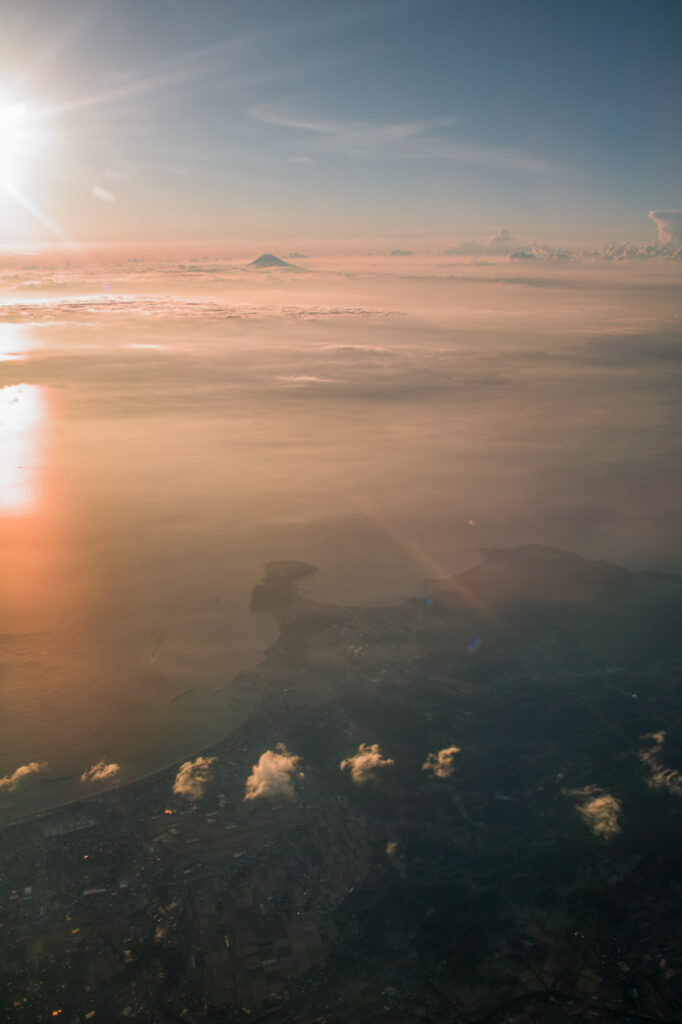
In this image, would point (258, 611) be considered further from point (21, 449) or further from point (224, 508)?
point (21, 449)

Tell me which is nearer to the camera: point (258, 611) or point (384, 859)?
point (384, 859)

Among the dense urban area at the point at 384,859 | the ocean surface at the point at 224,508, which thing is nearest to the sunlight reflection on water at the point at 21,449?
the ocean surface at the point at 224,508

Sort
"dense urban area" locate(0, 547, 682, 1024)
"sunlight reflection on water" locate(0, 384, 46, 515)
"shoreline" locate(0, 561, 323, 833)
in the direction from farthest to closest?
"sunlight reflection on water" locate(0, 384, 46, 515)
"shoreline" locate(0, 561, 323, 833)
"dense urban area" locate(0, 547, 682, 1024)

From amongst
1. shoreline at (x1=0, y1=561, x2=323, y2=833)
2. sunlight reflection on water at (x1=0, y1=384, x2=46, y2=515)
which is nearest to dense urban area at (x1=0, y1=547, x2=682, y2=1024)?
shoreline at (x1=0, y1=561, x2=323, y2=833)

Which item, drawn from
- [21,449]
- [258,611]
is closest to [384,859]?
[258,611]

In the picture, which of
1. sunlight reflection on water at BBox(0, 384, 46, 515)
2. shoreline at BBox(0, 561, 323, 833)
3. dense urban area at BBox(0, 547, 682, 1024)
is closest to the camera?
dense urban area at BBox(0, 547, 682, 1024)

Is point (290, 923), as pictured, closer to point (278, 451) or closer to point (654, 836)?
point (654, 836)

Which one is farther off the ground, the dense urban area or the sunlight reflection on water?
the sunlight reflection on water

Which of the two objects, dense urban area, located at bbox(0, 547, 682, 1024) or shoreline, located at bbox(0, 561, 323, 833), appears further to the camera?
shoreline, located at bbox(0, 561, 323, 833)

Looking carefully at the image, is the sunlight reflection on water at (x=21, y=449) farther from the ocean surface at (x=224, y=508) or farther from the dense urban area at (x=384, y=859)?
the dense urban area at (x=384, y=859)

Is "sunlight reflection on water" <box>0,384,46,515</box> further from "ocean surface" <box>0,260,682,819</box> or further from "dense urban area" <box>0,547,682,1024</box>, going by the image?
"dense urban area" <box>0,547,682,1024</box>

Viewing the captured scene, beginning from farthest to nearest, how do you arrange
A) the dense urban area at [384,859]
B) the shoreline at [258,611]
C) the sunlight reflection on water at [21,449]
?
1. the sunlight reflection on water at [21,449]
2. the shoreline at [258,611]
3. the dense urban area at [384,859]
